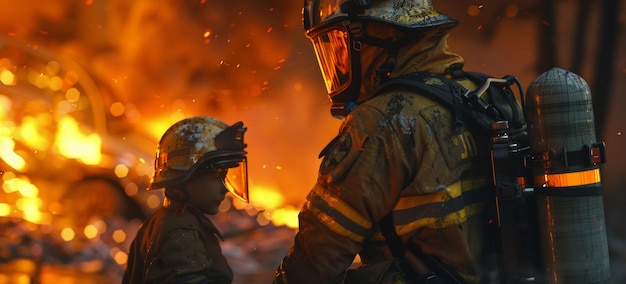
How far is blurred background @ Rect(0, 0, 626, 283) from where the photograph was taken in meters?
7.96

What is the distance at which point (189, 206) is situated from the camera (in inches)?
149

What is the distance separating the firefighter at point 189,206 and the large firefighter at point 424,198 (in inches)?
31.5

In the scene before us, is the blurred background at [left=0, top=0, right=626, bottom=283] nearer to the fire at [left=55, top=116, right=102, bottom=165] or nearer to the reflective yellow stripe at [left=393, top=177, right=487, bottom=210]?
the fire at [left=55, top=116, right=102, bottom=165]

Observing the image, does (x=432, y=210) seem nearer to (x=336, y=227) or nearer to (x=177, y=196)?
(x=336, y=227)

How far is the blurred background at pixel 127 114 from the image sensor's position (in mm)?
7957

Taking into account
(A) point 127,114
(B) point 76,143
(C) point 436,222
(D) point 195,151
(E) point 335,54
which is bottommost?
(C) point 436,222

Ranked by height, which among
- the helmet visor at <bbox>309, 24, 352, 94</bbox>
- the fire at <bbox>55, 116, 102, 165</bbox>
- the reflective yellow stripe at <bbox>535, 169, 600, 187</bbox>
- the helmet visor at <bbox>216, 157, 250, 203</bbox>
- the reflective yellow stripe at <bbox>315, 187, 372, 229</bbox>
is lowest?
the reflective yellow stripe at <bbox>315, 187, 372, 229</bbox>

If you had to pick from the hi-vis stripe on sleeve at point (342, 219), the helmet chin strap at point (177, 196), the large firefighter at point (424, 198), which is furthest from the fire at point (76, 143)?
the hi-vis stripe on sleeve at point (342, 219)

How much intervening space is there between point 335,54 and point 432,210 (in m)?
0.88

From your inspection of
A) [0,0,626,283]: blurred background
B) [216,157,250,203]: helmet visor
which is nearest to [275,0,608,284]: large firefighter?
[216,157,250,203]: helmet visor

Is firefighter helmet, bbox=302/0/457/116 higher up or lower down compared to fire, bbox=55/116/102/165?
lower down

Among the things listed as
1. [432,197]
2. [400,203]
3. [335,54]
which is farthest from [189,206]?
[432,197]

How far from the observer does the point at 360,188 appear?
2691 millimetres

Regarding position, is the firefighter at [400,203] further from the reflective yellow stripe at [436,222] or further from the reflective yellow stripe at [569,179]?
the reflective yellow stripe at [569,179]
